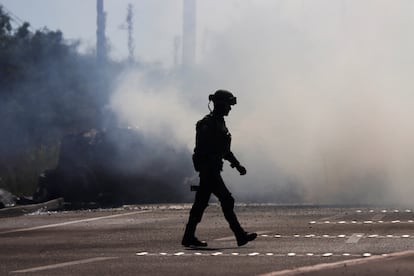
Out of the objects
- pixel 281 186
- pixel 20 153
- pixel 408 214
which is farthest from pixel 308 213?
pixel 20 153

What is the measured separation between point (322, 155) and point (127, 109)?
506 cm

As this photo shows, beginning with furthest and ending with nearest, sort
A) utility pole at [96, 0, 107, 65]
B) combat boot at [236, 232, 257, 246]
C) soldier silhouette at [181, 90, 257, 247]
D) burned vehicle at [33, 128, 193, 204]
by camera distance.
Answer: utility pole at [96, 0, 107, 65]
burned vehicle at [33, 128, 193, 204]
soldier silhouette at [181, 90, 257, 247]
combat boot at [236, 232, 257, 246]

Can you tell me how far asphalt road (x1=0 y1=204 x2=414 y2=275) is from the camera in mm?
12242

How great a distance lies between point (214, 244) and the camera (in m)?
15.1

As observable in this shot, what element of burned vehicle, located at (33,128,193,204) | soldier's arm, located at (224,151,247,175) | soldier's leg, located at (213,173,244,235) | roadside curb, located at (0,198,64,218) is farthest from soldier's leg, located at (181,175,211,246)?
burned vehicle, located at (33,128,193,204)

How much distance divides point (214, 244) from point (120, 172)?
521 inches

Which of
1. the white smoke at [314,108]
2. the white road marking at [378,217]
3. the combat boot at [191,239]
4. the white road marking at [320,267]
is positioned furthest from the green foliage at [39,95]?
the white road marking at [320,267]

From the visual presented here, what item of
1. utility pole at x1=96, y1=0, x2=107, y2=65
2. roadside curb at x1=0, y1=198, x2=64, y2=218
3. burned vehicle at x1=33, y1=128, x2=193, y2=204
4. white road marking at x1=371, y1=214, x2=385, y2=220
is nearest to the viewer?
white road marking at x1=371, y1=214, x2=385, y2=220

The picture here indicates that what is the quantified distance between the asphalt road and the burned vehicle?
5506 mm

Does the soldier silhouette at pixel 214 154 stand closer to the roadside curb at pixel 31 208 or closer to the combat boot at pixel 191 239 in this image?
the combat boot at pixel 191 239

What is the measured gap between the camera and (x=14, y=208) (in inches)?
972

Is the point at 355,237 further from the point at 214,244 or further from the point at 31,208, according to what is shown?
the point at 31,208

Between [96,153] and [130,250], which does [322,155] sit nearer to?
[96,153]

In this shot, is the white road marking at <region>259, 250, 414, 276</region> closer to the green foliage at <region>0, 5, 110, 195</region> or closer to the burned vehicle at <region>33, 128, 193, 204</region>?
the burned vehicle at <region>33, 128, 193, 204</region>
